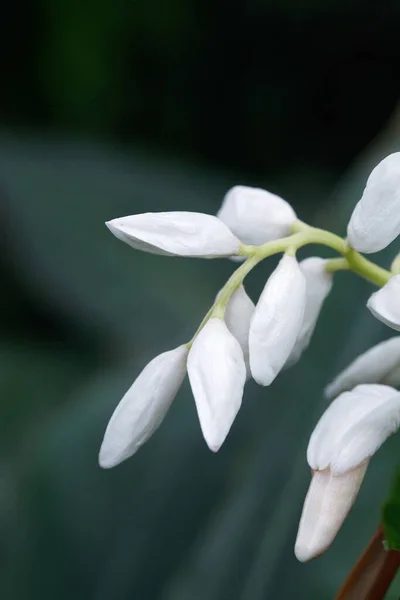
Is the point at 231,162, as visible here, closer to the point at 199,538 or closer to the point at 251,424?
the point at 251,424

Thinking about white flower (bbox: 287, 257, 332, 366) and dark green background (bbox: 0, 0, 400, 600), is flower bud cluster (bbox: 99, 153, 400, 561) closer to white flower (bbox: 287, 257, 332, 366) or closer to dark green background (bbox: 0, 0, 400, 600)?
white flower (bbox: 287, 257, 332, 366)

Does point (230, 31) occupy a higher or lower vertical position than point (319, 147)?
higher

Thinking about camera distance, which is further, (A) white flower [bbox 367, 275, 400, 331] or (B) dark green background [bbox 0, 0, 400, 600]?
(B) dark green background [bbox 0, 0, 400, 600]

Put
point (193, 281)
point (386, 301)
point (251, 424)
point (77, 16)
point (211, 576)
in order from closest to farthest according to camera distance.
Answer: point (386, 301)
point (211, 576)
point (251, 424)
point (193, 281)
point (77, 16)

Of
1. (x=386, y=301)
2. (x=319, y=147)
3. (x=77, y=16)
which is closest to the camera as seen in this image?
(x=386, y=301)

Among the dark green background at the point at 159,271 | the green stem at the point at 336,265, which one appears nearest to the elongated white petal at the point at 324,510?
the green stem at the point at 336,265

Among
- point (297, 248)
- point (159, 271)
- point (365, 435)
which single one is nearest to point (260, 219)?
point (297, 248)

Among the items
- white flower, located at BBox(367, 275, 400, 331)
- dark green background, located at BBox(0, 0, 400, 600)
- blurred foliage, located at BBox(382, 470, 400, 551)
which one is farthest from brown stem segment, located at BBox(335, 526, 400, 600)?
dark green background, located at BBox(0, 0, 400, 600)

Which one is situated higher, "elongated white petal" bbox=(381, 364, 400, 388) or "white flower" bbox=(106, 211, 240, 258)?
"white flower" bbox=(106, 211, 240, 258)

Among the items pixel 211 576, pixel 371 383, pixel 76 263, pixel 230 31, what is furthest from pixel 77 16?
pixel 371 383
